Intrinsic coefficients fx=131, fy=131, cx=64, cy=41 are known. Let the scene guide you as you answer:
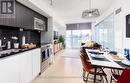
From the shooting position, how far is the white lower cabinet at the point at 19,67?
7.19 feet

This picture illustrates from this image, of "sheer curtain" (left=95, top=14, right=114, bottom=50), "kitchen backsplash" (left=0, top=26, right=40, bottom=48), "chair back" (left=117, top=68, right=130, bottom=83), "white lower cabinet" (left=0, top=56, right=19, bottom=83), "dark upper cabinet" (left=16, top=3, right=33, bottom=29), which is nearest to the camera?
"chair back" (left=117, top=68, right=130, bottom=83)

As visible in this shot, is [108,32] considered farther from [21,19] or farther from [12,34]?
[12,34]

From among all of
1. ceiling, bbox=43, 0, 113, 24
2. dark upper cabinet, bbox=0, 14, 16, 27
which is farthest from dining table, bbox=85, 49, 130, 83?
ceiling, bbox=43, 0, 113, 24

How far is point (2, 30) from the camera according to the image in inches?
127

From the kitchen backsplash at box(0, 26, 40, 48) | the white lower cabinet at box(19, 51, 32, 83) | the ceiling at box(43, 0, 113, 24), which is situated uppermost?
the ceiling at box(43, 0, 113, 24)

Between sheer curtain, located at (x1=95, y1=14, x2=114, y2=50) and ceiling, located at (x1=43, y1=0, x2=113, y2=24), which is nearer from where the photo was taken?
ceiling, located at (x1=43, y1=0, x2=113, y2=24)

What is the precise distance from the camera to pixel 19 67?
2689 millimetres

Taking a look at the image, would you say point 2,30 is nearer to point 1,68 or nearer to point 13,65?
point 13,65

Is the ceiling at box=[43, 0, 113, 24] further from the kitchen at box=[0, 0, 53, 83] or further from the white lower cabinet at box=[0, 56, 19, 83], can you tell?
the white lower cabinet at box=[0, 56, 19, 83]

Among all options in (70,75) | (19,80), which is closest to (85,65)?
(70,75)

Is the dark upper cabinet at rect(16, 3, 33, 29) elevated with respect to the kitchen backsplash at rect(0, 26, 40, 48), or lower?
elevated

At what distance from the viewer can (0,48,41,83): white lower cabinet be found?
7.19 ft

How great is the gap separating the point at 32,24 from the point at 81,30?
8861 mm

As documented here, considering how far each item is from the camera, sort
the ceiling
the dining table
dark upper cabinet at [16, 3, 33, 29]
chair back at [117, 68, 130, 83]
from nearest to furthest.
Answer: chair back at [117, 68, 130, 83] < the dining table < dark upper cabinet at [16, 3, 33, 29] < the ceiling
